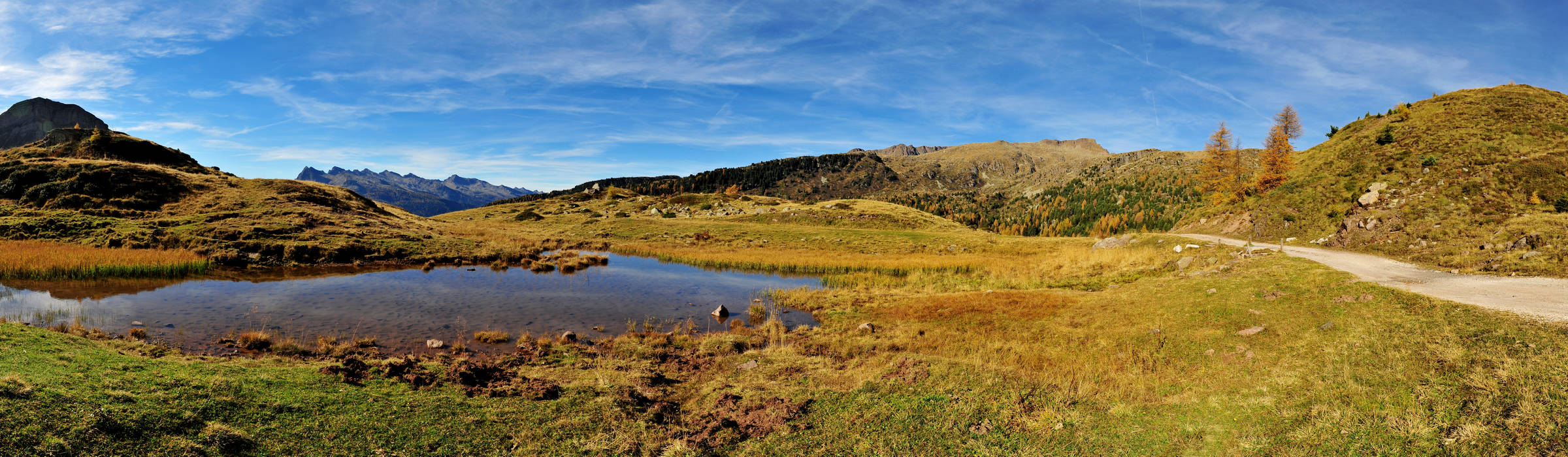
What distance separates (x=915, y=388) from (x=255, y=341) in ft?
62.5

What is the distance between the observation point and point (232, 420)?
25.3 ft

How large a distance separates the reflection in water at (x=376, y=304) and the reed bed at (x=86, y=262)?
1736 millimetres

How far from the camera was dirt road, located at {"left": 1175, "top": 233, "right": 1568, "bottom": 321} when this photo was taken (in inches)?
452

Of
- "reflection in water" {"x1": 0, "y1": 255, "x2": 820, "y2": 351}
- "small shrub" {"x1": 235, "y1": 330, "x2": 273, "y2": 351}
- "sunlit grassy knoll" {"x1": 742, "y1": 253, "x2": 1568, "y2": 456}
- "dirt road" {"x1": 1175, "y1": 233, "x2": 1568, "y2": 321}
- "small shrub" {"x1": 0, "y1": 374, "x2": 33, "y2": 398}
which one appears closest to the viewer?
"small shrub" {"x1": 0, "y1": 374, "x2": 33, "y2": 398}

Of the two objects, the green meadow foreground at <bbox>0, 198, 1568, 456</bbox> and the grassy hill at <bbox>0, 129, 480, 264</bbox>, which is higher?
the grassy hill at <bbox>0, 129, 480, 264</bbox>

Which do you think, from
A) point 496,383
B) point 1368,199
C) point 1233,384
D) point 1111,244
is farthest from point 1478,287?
point 496,383


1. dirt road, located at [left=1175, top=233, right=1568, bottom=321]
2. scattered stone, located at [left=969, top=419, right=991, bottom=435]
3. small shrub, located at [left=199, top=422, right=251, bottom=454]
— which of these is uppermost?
dirt road, located at [left=1175, top=233, right=1568, bottom=321]

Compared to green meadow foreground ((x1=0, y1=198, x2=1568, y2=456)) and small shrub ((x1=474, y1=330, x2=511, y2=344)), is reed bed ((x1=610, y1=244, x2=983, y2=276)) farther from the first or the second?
small shrub ((x1=474, y1=330, x2=511, y2=344))

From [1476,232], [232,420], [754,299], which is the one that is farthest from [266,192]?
[1476,232]

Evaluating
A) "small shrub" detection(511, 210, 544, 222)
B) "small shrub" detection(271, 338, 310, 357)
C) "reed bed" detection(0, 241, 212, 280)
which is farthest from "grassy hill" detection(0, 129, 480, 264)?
"small shrub" detection(511, 210, 544, 222)

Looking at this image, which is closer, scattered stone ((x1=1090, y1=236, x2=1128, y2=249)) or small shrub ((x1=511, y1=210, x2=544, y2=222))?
scattered stone ((x1=1090, y1=236, x2=1128, y2=249))

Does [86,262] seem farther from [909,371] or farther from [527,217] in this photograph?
[527,217]

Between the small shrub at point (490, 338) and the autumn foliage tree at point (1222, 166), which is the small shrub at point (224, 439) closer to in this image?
the small shrub at point (490, 338)

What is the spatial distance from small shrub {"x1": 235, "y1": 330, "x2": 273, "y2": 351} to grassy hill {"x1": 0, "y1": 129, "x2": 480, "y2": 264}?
2490 cm
